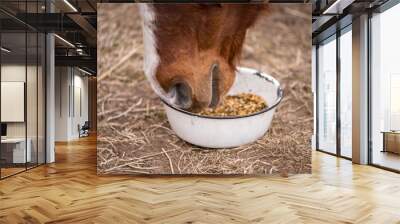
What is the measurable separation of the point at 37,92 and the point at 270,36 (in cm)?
454

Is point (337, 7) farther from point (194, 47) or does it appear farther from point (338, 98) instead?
point (338, 98)

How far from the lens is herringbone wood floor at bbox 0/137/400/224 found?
12.4 ft

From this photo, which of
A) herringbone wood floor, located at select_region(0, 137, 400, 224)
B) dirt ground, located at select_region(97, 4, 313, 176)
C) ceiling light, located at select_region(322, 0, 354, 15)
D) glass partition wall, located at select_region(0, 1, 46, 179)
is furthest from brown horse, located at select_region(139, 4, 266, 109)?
glass partition wall, located at select_region(0, 1, 46, 179)

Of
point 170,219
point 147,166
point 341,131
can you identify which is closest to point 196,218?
point 170,219

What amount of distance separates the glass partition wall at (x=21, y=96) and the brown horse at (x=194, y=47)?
2.22m

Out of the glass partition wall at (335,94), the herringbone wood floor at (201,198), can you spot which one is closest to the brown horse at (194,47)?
the herringbone wood floor at (201,198)

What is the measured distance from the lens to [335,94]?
30.8ft

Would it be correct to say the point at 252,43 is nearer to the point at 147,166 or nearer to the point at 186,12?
the point at 186,12

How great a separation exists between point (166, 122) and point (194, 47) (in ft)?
4.28

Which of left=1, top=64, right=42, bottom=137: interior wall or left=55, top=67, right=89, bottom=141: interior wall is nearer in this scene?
left=1, top=64, right=42, bottom=137: interior wall

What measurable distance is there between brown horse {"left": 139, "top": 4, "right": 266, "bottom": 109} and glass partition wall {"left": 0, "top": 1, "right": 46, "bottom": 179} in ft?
7.27

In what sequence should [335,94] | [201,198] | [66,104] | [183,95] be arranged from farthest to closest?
[66,104]
[335,94]
[183,95]
[201,198]

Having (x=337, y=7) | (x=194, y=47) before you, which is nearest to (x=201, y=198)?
(x=194, y=47)

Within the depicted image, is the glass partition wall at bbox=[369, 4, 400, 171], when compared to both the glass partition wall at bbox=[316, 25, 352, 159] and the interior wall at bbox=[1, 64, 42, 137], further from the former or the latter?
the interior wall at bbox=[1, 64, 42, 137]
